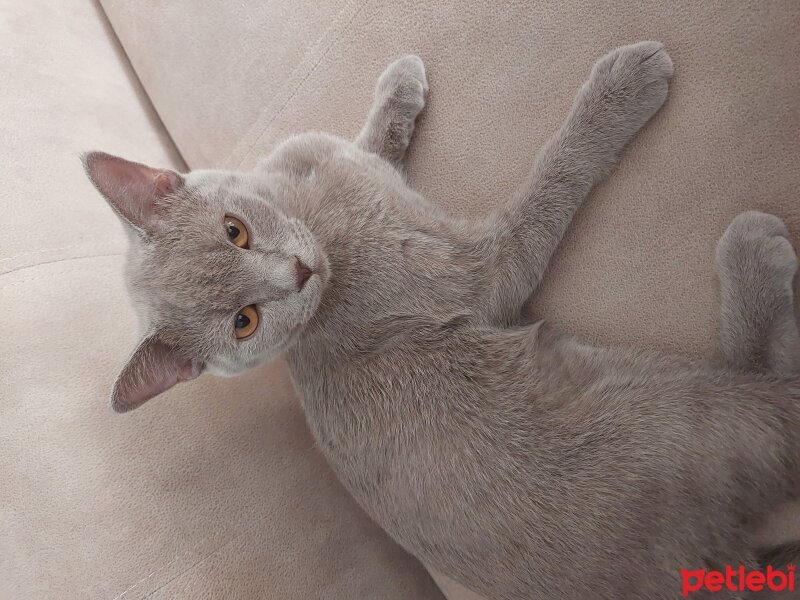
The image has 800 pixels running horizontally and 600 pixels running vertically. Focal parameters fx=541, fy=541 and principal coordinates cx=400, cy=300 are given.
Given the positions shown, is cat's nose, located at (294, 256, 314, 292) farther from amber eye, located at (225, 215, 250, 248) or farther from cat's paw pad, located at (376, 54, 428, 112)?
cat's paw pad, located at (376, 54, 428, 112)

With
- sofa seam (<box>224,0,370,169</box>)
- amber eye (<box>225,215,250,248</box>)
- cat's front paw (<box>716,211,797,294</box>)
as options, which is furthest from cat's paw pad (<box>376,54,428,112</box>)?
cat's front paw (<box>716,211,797,294</box>)

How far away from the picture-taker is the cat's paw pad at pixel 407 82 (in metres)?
1.04

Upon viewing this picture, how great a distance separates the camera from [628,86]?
33.0 inches

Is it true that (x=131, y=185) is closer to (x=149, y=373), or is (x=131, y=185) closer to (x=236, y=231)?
(x=236, y=231)

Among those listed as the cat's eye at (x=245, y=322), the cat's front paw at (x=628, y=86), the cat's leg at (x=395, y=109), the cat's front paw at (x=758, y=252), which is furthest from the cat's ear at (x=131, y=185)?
the cat's front paw at (x=758, y=252)

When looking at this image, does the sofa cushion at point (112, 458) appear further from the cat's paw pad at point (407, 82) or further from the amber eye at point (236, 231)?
the cat's paw pad at point (407, 82)

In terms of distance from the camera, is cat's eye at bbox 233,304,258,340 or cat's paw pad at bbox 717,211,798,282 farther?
cat's eye at bbox 233,304,258,340

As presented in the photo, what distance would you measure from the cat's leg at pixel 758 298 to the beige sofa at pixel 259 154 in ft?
0.08

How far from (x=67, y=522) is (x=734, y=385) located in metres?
1.05

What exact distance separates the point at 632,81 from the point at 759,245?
12.1 inches

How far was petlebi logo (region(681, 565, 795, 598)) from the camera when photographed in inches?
29.1

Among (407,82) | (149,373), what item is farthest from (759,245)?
(149,373)

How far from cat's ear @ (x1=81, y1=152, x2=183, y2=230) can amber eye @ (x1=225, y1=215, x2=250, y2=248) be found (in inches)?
4.9

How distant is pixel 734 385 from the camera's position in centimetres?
80
